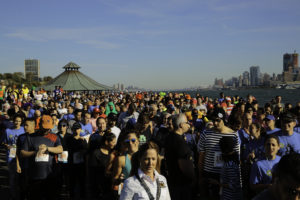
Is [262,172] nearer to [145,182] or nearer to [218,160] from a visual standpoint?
[218,160]

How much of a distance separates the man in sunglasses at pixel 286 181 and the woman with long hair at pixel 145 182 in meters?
1.21

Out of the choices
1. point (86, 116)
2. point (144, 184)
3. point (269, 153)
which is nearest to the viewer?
point (144, 184)

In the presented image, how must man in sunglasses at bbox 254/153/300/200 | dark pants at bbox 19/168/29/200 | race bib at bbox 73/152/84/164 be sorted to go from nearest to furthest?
1. man in sunglasses at bbox 254/153/300/200
2. dark pants at bbox 19/168/29/200
3. race bib at bbox 73/152/84/164

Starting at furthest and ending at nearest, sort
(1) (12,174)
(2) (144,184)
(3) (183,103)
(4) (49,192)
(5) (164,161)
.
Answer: (3) (183,103) < (1) (12,174) < (4) (49,192) < (5) (164,161) < (2) (144,184)

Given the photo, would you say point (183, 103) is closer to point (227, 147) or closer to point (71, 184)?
point (71, 184)

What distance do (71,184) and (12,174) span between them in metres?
1.25

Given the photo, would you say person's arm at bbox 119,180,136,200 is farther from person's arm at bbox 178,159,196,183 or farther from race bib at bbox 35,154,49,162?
race bib at bbox 35,154,49,162

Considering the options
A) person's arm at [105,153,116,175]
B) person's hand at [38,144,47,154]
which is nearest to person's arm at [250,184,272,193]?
person's arm at [105,153,116,175]

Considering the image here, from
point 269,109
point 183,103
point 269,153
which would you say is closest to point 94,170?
point 269,153

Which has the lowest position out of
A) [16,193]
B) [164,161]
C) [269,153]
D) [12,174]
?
[16,193]

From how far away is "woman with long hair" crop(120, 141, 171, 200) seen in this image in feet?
8.95

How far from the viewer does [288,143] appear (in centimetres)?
472

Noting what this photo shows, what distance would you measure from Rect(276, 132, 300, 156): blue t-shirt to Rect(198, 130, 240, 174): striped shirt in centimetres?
83

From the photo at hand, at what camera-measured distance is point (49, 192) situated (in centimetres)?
474
